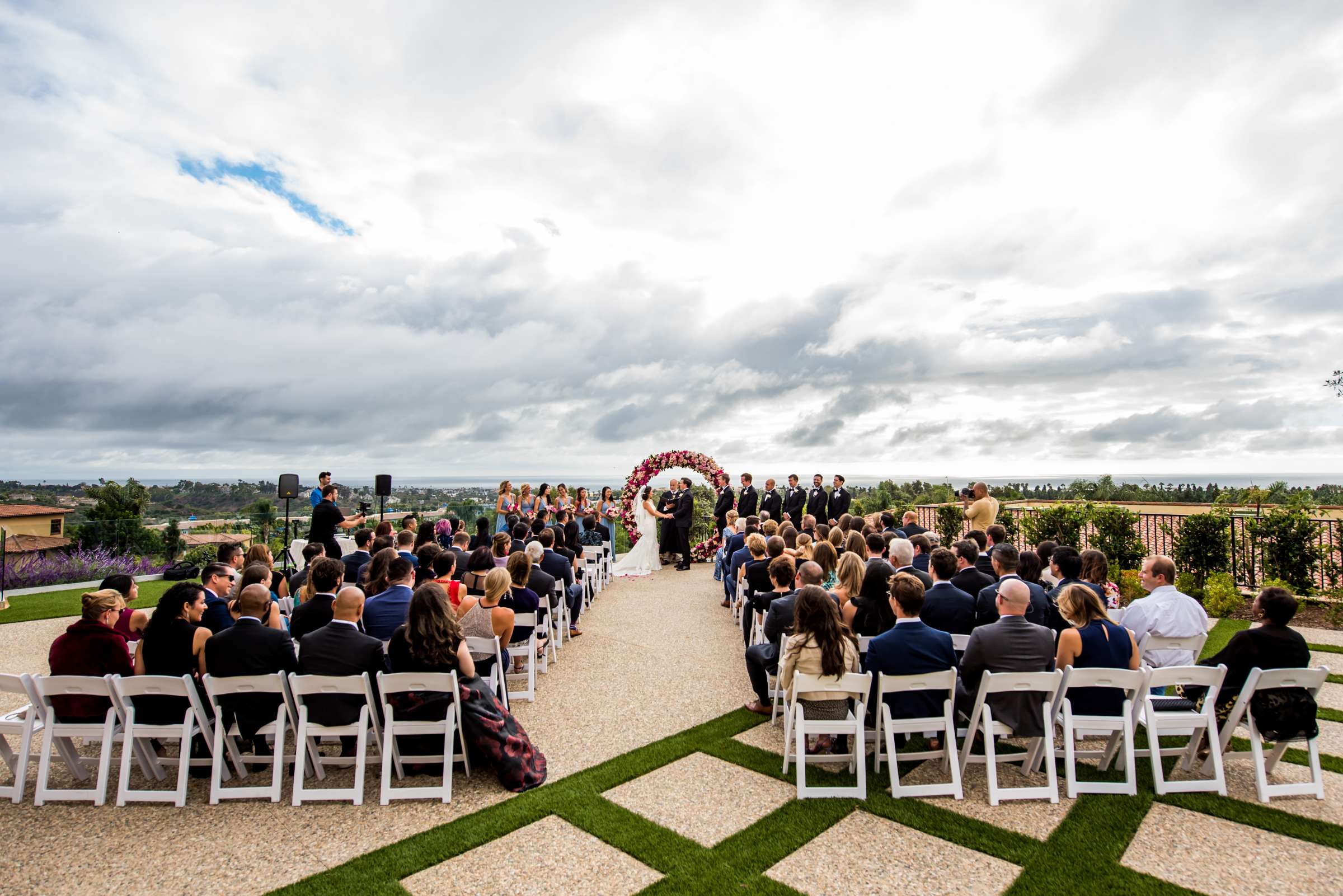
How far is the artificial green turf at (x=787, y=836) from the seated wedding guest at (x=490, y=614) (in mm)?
1444

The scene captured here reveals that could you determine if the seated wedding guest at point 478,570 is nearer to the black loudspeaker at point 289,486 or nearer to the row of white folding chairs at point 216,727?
the row of white folding chairs at point 216,727

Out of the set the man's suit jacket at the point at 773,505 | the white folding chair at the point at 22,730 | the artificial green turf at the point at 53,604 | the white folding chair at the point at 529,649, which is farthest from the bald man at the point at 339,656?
the man's suit jacket at the point at 773,505

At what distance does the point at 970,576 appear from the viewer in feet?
20.2

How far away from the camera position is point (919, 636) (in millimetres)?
4410

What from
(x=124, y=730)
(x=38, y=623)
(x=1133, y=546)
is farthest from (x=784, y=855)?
(x=38, y=623)

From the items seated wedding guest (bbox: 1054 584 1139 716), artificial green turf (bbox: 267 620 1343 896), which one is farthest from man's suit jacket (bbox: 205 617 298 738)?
seated wedding guest (bbox: 1054 584 1139 716)

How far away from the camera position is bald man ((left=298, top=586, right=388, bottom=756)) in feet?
14.2

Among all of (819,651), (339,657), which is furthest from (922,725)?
(339,657)

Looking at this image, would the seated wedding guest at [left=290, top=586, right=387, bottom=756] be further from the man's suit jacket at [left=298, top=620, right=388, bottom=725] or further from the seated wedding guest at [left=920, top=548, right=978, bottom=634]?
the seated wedding guest at [left=920, top=548, right=978, bottom=634]

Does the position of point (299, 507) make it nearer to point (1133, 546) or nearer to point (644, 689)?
point (644, 689)

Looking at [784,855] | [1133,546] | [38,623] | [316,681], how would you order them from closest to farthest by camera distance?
[784,855] < [316,681] < [38,623] < [1133,546]

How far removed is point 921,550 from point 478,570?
5.12 m

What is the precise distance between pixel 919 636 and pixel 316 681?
12.8 ft

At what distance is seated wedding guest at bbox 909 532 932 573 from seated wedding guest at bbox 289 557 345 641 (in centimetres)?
569
